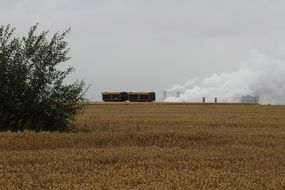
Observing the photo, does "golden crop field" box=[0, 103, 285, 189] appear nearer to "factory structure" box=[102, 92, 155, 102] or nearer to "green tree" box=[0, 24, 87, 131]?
"green tree" box=[0, 24, 87, 131]

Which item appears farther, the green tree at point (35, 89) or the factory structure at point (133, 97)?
the factory structure at point (133, 97)

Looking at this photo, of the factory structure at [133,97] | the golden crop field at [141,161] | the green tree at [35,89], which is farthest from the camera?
the factory structure at [133,97]

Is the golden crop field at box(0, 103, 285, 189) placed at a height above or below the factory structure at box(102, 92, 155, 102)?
below

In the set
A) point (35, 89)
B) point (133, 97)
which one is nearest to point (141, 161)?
point (35, 89)

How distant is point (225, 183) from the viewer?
9797 millimetres

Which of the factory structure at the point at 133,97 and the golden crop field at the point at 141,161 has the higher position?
the factory structure at the point at 133,97

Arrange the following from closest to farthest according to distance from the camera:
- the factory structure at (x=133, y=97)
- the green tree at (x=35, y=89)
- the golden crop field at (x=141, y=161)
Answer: the golden crop field at (x=141, y=161) < the green tree at (x=35, y=89) < the factory structure at (x=133, y=97)

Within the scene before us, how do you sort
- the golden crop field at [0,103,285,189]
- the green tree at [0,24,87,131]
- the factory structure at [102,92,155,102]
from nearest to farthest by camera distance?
the golden crop field at [0,103,285,189] → the green tree at [0,24,87,131] → the factory structure at [102,92,155,102]

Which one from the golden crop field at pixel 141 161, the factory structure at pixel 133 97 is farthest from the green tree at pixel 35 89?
the factory structure at pixel 133 97

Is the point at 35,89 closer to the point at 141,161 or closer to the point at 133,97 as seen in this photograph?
the point at 141,161

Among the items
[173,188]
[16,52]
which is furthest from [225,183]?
[16,52]

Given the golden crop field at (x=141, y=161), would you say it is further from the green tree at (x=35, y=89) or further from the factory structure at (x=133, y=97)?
the factory structure at (x=133, y=97)

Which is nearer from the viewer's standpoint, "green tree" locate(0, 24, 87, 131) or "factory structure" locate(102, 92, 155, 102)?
"green tree" locate(0, 24, 87, 131)

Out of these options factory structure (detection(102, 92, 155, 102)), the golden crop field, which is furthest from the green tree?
factory structure (detection(102, 92, 155, 102))
